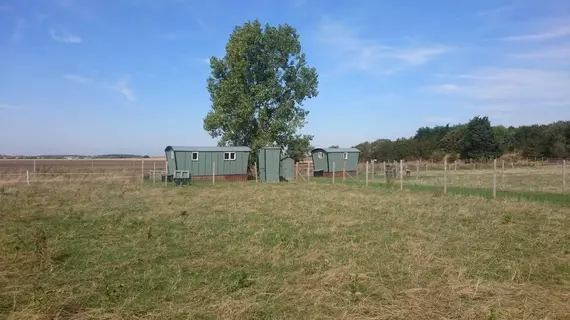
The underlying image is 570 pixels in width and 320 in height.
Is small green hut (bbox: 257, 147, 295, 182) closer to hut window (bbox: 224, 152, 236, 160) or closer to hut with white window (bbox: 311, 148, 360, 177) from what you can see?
hut window (bbox: 224, 152, 236, 160)

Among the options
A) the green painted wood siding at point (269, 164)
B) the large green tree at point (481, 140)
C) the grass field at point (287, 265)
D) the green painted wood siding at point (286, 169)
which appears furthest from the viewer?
the large green tree at point (481, 140)

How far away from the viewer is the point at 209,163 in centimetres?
3103

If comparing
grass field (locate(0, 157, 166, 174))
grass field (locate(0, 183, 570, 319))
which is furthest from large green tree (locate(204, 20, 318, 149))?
grass field (locate(0, 183, 570, 319))

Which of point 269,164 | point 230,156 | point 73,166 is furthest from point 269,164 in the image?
point 73,166

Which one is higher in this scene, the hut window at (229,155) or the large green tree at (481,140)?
the large green tree at (481,140)

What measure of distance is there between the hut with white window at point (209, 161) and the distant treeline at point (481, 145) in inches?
1793

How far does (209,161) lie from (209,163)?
0.48 ft

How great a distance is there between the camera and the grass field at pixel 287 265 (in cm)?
487

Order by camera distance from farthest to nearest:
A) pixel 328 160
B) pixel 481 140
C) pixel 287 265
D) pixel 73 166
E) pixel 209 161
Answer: pixel 481 140
pixel 73 166
pixel 328 160
pixel 209 161
pixel 287 265

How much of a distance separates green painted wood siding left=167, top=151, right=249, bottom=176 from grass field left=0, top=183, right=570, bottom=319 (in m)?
17.1

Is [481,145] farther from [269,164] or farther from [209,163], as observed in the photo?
[209,163]

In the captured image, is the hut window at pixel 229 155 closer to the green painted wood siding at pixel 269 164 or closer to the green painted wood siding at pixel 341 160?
the green painted wood siding at pixel 269 164

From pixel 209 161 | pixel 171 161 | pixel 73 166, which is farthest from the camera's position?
pixel 73 166

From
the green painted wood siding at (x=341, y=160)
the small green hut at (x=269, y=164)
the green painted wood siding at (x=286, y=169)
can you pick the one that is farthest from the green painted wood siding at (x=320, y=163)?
the small green hut at (x=269, y=164)
